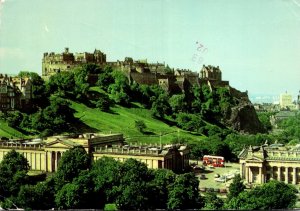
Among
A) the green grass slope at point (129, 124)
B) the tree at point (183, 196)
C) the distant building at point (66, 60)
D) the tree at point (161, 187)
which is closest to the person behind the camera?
the tree at point (183, 196)

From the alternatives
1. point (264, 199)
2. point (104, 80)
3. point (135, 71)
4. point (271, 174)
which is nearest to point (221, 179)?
point (271, 174)

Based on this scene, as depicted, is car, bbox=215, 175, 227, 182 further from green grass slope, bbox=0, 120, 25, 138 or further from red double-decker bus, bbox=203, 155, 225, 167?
green grass slope, bbox=0, 120, 25, 138

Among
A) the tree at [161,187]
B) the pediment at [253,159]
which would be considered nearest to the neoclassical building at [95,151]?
the pediment at [253,159]

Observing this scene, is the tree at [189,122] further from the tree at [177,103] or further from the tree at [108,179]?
the tree at [108,179]

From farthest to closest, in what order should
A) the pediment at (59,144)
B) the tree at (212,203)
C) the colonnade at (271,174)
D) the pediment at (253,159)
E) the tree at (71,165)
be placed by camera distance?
1. the pediment at (59,144)
2. the pediment at (253,159)
3. the colonnade at (271,174)
4. the tree at (71,165)
5. the tree at (212,203)

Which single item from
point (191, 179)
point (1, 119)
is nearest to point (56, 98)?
point (1, 119)

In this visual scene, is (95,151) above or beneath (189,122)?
beneath

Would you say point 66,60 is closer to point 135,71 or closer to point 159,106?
point 135,71
